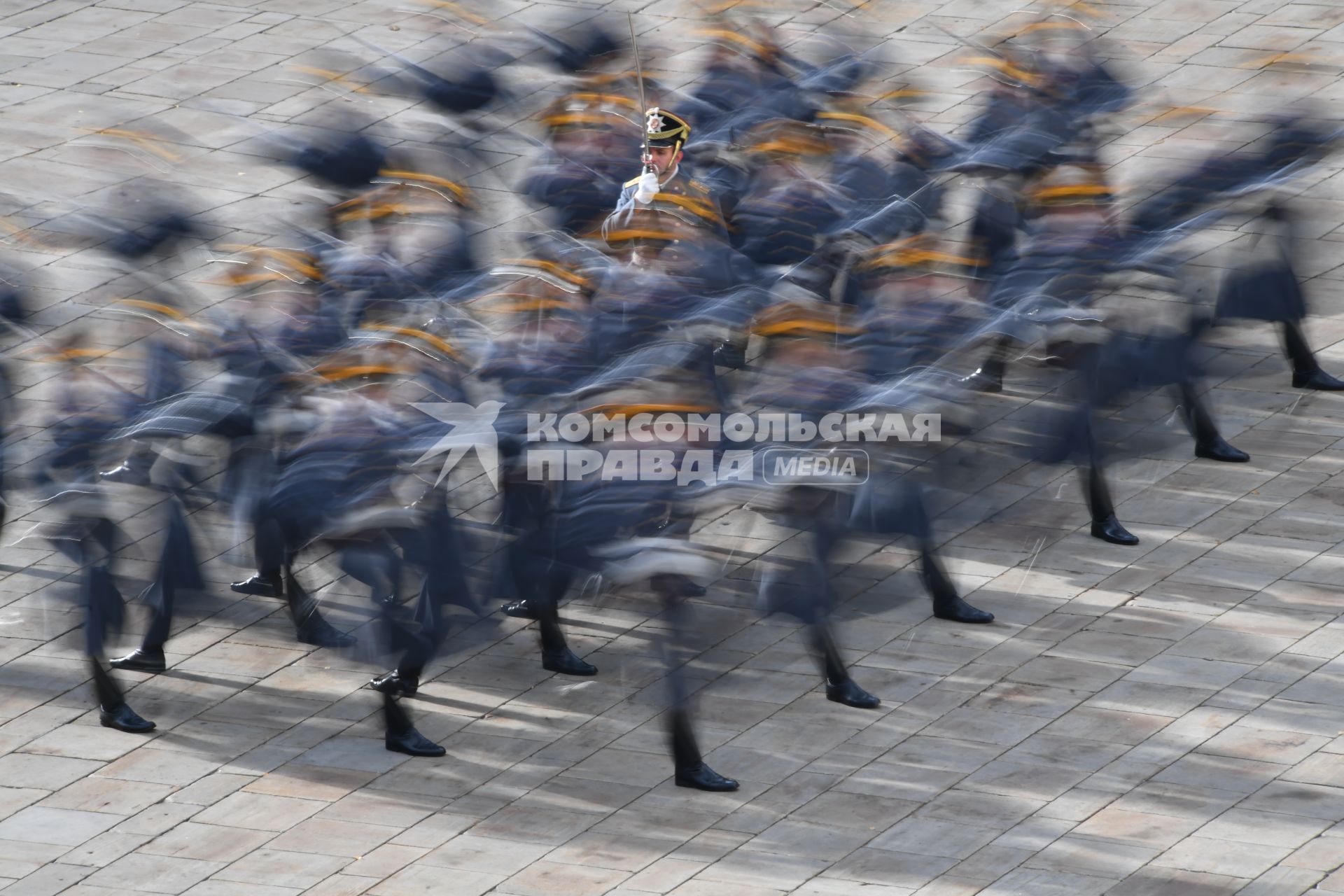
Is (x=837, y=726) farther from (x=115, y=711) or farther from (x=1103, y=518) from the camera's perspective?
(x=115, y=711)

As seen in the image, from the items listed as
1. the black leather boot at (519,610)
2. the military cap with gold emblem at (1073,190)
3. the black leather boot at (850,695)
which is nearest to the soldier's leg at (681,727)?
the black leather boot at (850,695)

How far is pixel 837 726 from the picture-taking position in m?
11.1

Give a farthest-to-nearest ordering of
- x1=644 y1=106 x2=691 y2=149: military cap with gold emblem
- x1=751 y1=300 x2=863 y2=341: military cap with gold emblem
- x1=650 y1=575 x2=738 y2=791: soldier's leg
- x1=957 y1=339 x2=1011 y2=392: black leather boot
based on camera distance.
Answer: x1=644 y1=106 x2=691 y2=149: military cap with gold emblem < x1=957 y1=339 x2=1011 y2=392: black leather boot < x1=751 y1=300 x2=863 y2=341: military cap with gold emblem < x1=650 y1=575 x2=738 y2=791: soldier's leg

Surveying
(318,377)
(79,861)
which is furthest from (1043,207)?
(79,861)

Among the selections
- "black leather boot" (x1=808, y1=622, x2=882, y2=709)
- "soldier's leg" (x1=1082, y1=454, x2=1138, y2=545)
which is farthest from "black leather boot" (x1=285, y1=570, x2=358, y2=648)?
"soldier's leg" (x1=1082, y1=454, x2=1138, y2=545)

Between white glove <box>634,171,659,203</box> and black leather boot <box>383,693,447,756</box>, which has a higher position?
white glove <box>634,171,659,203</box>

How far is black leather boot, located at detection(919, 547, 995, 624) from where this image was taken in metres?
12.0

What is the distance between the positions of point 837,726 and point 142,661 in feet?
12.2

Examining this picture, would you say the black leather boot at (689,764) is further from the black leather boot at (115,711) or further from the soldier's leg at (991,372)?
the soldier's leg at (991,372)

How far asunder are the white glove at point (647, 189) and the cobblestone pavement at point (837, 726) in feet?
6.83

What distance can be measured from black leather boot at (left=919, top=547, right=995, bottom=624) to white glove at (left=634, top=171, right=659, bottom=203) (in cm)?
298

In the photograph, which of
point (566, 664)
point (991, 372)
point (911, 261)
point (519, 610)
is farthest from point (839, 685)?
point (991, 372)

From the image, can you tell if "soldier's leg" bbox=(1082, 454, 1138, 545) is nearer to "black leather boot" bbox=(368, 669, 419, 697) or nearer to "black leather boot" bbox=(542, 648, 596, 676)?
"black leather boot" bbox=(542, 648, 596, 676)

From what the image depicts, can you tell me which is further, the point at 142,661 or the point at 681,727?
the point at 142,661
